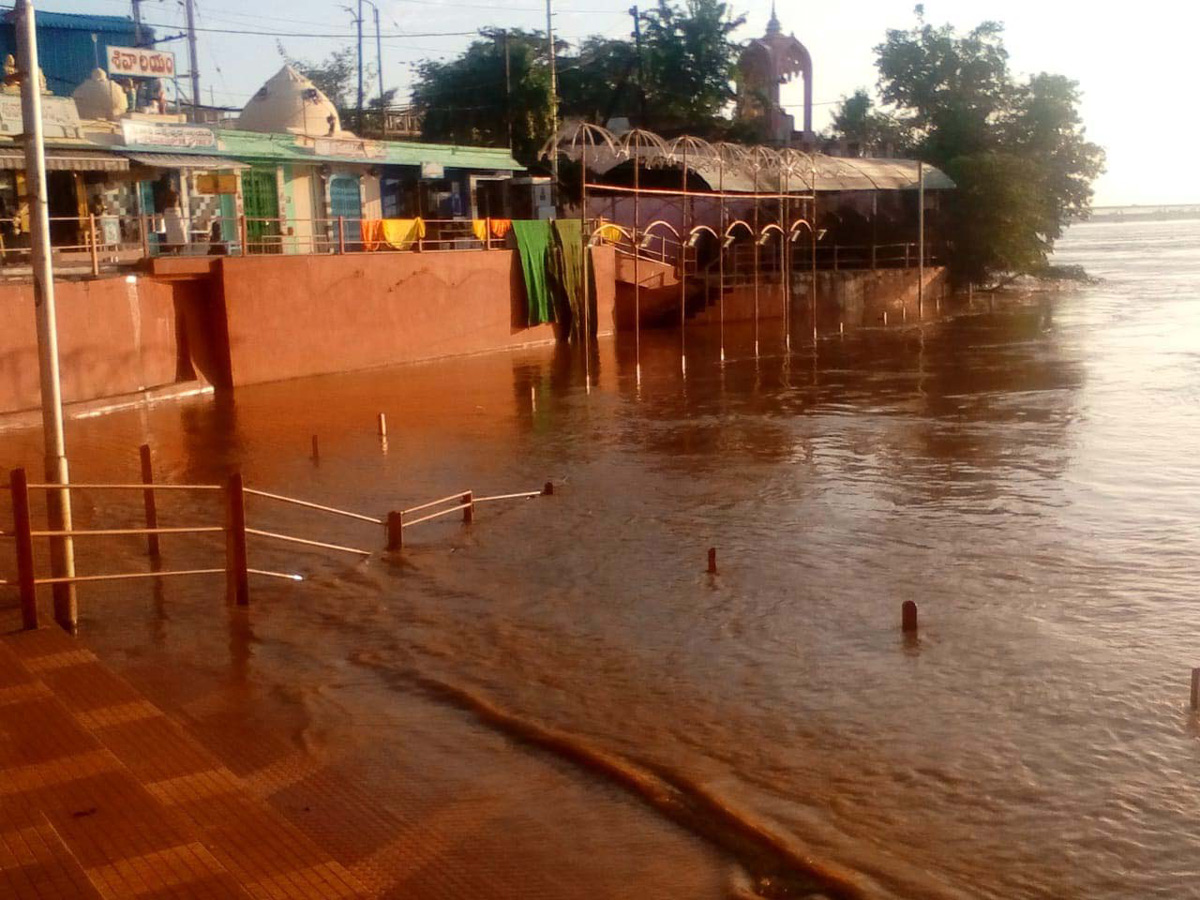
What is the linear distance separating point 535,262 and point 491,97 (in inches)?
748

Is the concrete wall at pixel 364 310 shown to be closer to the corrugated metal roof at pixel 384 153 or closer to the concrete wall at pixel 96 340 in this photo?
the concrete wall at pixel 96 340

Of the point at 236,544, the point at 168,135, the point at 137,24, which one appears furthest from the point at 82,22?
the point at 236,544

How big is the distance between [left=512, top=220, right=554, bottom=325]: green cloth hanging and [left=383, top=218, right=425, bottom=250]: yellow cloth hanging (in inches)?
130

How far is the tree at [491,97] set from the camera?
47.6 metres

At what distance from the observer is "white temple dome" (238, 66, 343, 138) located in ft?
113

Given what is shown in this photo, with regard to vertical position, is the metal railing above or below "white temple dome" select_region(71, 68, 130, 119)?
below

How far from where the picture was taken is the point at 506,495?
15234 millimetres

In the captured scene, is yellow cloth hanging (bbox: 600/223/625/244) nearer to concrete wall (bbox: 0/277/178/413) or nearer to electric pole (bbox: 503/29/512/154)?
electric pole (bbox: 503/29/512/154)

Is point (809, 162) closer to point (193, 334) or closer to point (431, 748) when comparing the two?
point (193, 334)

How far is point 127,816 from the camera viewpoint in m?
5.54

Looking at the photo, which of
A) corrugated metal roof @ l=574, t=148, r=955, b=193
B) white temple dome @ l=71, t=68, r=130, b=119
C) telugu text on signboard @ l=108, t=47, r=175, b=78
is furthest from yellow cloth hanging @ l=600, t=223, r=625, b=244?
white temple dome @ l=71, t=68, r=130, b=119

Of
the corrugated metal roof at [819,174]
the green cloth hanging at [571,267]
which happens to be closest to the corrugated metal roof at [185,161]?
the green cloth hanging at [571,267]

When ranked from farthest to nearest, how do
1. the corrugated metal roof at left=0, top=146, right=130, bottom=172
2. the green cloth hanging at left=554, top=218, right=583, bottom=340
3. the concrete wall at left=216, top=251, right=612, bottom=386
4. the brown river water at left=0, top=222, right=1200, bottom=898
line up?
the green cloth hanging at left=554, top=218, right=583, bottom=340, the concrete wall at left=216, top=251, right=612, bottom=386, the corrugated metal roof at left=0, top=146, right=130, bottom=172, the brown river water at left=0, top=222, right=1200, bottom=898

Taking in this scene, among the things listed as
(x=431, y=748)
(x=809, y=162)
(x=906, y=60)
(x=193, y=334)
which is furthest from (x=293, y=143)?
(x=906, y=60)
